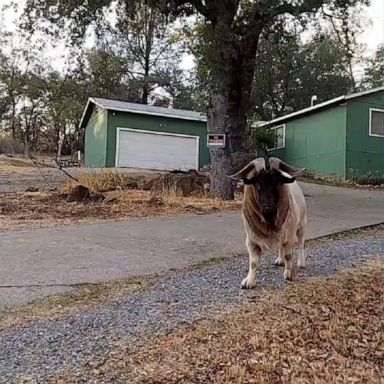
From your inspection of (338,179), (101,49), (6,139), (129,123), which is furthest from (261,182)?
(6,139)

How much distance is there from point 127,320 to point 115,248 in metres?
3.12

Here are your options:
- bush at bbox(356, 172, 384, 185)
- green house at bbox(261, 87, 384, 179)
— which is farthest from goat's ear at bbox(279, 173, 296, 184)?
green house at bbox(261, 87, 384, 179)

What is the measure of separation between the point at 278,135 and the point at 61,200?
1716 cm

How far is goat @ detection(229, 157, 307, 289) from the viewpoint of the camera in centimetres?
462

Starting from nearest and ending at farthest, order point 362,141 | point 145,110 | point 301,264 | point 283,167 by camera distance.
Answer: point 283,167, point 301,264, point 362,141, point 145,110

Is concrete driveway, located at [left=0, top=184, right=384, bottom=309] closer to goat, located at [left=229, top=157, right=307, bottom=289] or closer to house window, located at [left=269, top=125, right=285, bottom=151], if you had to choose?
goat, located at [left=229, top=157, right=307, bottom=289]

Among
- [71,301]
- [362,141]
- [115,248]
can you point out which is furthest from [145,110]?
[71,301]

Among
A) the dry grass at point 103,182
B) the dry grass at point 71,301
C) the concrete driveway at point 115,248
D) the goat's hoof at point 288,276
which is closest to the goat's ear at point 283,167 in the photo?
the goat's hoof at point 288,276

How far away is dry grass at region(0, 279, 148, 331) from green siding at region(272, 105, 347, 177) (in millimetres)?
18852

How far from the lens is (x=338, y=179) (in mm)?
22625

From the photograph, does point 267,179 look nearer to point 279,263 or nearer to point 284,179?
point 284,179

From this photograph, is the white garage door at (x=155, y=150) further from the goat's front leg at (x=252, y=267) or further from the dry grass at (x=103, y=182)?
the goat's front leg at (x=252, y=267)

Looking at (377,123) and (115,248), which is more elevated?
(377,123)

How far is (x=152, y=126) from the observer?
85.0 feet
